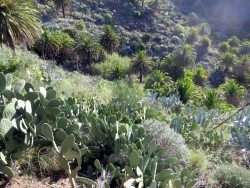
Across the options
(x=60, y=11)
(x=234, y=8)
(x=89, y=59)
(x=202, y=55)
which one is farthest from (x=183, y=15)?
Result: (x=89, y=59)

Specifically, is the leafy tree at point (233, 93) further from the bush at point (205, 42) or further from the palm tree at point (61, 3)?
the palm tree at point (61, 3)

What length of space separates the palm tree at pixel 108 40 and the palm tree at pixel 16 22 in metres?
26.1

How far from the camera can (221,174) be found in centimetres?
383

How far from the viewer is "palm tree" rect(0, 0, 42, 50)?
37.3 feet

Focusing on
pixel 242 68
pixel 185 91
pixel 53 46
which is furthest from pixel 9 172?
pixel 242 68

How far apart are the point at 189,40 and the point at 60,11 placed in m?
23.8

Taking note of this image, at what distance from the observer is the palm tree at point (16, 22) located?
1138cm

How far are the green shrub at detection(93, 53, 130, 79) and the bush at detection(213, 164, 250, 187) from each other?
100 ft

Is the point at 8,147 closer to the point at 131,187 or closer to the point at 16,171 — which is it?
the point at 16,171

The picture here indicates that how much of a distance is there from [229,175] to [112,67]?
3230 cm

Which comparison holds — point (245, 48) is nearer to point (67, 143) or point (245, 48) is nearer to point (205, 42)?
point (205, 42)

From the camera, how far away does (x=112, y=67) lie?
35.6 meters

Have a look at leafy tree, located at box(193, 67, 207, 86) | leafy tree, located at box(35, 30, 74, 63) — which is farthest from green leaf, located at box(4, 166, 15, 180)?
leafy tree, located at box(193, 67, 207, 86)

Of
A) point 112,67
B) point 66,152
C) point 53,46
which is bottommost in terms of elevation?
point 112,67
